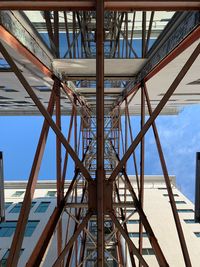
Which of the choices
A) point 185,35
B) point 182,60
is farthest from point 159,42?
point 185,35

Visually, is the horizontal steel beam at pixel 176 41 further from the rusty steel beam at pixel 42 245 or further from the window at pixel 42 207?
the window at pixel 42 207

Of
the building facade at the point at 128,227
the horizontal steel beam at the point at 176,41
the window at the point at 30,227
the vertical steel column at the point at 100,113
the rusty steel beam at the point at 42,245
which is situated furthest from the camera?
the window at the point at 30,227

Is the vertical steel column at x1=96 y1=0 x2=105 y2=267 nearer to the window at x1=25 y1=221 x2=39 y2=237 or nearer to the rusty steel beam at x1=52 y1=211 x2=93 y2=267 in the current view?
the rusty steel beam at x1=52 y1=211 x2=93 y2=267

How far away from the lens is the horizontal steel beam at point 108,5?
4094mm

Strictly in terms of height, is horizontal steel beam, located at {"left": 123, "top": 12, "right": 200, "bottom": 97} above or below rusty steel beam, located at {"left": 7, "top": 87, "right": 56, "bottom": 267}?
above

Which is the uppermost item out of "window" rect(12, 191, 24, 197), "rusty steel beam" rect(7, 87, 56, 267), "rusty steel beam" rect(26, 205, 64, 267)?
"rusty steel beam" rect(7, 87, 56, 267)

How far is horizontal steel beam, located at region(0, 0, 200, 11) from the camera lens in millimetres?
4094

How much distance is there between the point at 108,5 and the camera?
13.5 feet

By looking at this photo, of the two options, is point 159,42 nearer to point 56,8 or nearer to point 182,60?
point 182,60

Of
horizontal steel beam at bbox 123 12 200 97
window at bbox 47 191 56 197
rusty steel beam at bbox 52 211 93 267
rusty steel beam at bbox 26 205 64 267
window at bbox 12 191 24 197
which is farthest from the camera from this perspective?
window at bbox 12 191 24 197

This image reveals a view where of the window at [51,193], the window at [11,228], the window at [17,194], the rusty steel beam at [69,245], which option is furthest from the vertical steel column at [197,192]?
the window at [17,194]

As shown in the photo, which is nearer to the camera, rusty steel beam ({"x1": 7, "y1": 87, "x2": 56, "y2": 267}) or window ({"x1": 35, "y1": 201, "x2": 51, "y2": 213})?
rusty steel beam ({"x1": 7, "y1": 87, "x2": 56, "y2": 267})

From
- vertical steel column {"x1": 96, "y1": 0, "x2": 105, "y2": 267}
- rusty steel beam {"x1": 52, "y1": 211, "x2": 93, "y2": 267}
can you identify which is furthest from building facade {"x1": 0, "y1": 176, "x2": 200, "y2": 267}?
vertical steel column {"x1": 96, "y1": 0, "x2": 105, "y2": 267}

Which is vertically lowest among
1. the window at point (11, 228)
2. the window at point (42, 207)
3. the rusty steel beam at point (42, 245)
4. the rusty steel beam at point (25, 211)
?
the window at point (11, 228)
